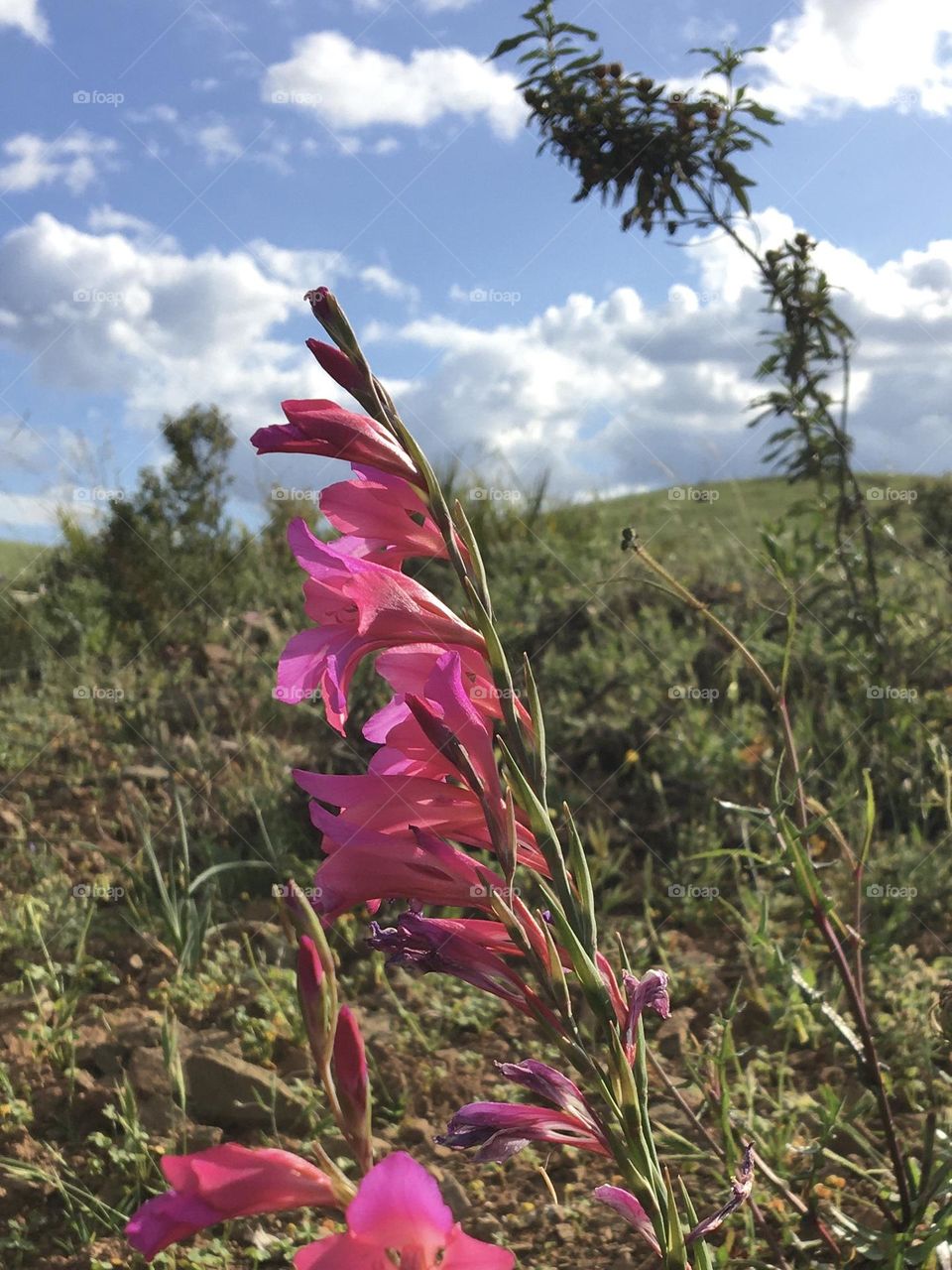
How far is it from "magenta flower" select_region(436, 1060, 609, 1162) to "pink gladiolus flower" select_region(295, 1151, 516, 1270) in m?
0.23

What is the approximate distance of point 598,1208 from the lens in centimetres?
234

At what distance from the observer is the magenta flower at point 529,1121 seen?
99 centimetres

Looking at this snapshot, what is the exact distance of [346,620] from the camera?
1102 millimetres

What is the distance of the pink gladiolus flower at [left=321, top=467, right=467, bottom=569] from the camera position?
1096mm

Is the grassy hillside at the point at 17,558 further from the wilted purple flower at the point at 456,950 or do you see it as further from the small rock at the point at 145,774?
the wilted purple flower at the point at 456,950

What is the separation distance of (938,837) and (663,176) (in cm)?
231

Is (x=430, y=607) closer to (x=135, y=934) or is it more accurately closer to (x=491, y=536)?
(x=135, y=934)

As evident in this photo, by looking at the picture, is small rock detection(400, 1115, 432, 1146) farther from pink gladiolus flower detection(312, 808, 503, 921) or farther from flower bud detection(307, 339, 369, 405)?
flower bud detection(307, 339, 369, 405)
